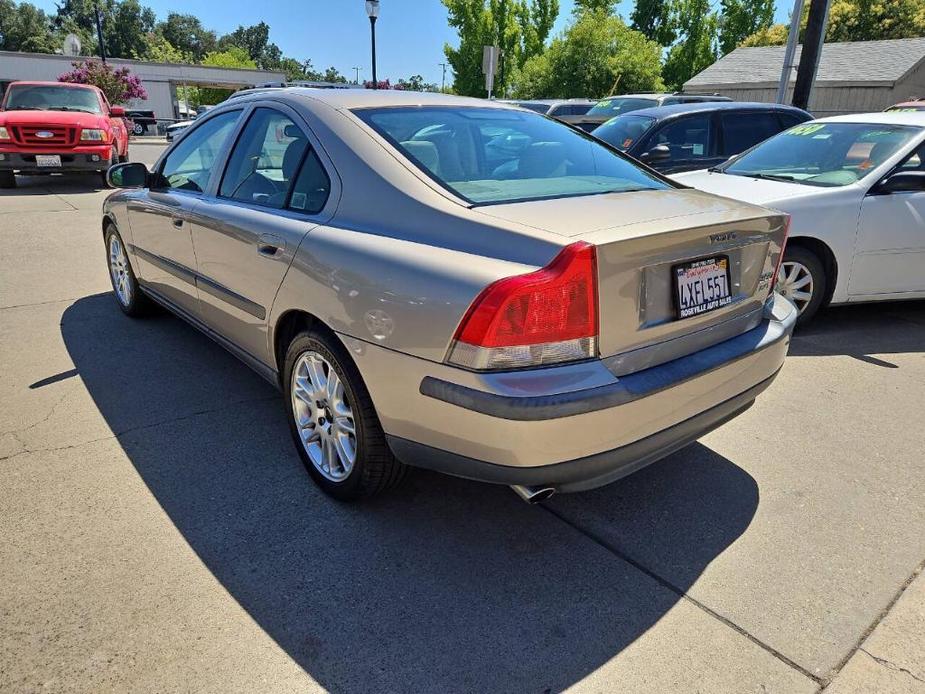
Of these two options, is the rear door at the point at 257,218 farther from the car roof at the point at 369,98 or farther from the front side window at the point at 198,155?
the front side window at the point at 198,155

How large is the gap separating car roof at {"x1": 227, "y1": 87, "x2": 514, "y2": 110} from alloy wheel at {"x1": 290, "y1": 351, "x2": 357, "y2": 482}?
1.13 meters

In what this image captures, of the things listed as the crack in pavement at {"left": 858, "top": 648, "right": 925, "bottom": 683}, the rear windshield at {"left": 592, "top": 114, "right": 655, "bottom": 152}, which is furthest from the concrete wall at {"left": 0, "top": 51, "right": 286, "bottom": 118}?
the crack in pavement at {"left": 858, "top": 648, "right": 925, "bottom": 683}

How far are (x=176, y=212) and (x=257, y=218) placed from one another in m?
1.06

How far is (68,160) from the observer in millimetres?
11477

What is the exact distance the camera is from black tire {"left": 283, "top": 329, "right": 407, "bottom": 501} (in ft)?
7.91

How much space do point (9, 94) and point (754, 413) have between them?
14.2 m

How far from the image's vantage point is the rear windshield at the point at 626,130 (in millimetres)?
7746

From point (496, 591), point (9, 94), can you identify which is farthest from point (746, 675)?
point (9, 94)

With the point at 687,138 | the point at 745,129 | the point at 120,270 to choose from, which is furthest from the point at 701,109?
the point at 120,270

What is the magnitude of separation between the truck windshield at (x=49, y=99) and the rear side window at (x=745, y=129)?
11.4 metres

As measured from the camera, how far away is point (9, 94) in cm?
1228

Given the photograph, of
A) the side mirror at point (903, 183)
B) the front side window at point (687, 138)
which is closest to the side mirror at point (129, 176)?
the side mirror at point (903, 183)

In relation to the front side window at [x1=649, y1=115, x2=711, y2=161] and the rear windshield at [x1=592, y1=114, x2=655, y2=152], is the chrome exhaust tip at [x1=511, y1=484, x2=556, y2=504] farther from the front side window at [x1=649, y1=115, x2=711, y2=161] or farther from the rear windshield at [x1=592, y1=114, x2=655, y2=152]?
the front side window at [x1=649, y1=115, x2=711, y2=161]

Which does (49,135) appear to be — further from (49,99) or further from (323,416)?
(323,416)
